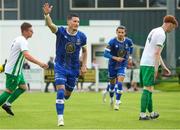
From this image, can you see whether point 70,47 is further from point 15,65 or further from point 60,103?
point 15,65

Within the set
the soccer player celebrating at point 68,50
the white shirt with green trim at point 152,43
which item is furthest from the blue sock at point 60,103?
the white shirt with green trim at point 152,43

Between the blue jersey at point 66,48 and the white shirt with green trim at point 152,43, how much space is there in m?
1.62

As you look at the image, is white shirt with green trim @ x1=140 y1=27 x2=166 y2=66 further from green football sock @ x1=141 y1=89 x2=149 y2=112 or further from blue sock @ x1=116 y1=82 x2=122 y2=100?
blue sock @ x1=116 y1=82 x2=122 y2=100

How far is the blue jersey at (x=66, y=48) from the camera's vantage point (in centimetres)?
1451

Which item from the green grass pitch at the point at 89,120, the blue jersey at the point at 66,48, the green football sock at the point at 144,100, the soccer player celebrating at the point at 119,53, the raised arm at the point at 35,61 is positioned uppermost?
the blue jersey at the point at 66,48

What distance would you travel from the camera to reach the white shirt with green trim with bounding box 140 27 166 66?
1517 cm

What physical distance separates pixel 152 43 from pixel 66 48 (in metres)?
1.94

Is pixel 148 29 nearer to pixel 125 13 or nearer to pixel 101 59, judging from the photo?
pixel 125 13

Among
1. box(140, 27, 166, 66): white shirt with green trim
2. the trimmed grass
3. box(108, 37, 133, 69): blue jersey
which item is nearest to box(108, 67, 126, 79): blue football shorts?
box(108, 37, 133, 69): blue jersey

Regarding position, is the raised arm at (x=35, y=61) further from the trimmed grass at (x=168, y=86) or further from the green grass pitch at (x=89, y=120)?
the trimmed grass at (x=168, y=86)

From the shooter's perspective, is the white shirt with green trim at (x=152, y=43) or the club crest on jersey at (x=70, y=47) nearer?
the club crest on jersey at (x=70, y=47)

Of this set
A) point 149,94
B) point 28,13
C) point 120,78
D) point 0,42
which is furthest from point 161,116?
point 28,13

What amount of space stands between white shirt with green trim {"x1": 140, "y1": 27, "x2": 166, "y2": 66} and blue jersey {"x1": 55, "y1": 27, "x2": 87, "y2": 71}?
162 centimetres

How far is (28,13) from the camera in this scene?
168 ft
